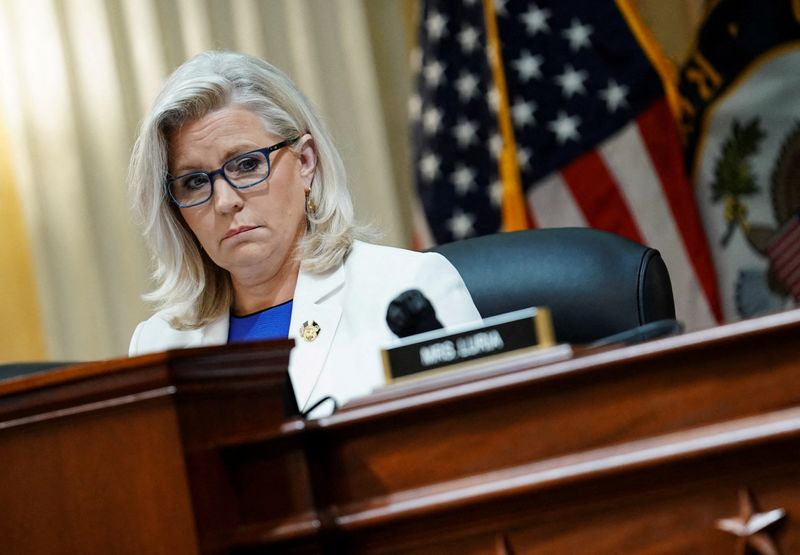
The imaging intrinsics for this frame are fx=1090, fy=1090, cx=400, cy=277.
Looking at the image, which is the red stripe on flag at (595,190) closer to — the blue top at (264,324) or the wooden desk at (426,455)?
the blue top at (264,324)

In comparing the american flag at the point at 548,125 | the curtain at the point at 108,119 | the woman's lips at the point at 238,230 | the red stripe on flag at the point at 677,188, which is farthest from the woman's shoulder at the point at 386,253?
the curtain at the point at 108,119

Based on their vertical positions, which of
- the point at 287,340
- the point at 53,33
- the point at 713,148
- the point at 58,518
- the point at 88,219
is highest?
the point at 53,33

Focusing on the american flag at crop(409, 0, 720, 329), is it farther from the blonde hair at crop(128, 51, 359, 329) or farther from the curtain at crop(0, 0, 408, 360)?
the blonde hair at crop(128, 51, 359, 329)

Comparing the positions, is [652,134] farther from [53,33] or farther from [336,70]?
[53,33]

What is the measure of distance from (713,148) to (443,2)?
1.05 meters

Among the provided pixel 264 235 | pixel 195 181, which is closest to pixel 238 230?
pixel 264 235

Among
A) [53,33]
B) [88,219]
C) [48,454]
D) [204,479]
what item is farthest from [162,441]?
[53,33]

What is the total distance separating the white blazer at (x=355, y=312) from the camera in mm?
2232

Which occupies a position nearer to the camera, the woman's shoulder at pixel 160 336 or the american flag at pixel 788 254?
the woman's shoulder at pixel 160 336

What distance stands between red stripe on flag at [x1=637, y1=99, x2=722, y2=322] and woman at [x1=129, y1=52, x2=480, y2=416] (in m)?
1.41

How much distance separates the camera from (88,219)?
4055 millimetres

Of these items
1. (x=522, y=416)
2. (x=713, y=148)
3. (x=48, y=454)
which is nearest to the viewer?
(x=522, y=416)

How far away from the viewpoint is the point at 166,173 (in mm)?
2428

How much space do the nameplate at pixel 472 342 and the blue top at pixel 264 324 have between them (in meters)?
1.23
